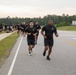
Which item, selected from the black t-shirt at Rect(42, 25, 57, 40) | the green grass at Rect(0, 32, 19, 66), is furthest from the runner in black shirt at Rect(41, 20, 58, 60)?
the green grass at Rect(0, 32, 19, 66)

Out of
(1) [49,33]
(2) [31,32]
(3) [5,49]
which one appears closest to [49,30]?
(1) [49,33]

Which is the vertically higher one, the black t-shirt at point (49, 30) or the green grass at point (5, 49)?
the black t-shirt at point (49, 30)

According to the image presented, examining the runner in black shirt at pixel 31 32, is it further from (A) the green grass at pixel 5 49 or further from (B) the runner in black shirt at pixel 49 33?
A: (B) the runner in black shirt at pixel 49 33

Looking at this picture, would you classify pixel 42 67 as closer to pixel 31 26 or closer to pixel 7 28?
pixel 31 26

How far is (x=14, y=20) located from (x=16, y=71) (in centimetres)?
17763

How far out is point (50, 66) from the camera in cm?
1147

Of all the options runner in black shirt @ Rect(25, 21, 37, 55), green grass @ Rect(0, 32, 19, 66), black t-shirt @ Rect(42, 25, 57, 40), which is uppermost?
black t-shirt @ Rect(42, 25, 57, 40)

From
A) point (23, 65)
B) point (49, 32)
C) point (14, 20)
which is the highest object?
point (49, 32)

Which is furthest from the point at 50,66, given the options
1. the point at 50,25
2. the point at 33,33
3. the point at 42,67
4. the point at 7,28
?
the point at 7,28

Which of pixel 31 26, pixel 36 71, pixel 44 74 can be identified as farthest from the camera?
pixel 31 26

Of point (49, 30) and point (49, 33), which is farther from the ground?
point (49, 30)

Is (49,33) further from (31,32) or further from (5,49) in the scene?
(5,49)

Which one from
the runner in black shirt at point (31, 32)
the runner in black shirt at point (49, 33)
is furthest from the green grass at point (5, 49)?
the runner in black shirt at point (49, 33)

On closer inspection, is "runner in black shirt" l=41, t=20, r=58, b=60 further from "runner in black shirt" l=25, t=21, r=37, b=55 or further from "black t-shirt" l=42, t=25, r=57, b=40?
"runner in black shirt" l=25, t=21, r=37, b=55
